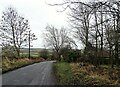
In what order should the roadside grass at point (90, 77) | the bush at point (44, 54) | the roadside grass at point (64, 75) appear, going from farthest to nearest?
the bush at point (44, 54), the roadside grass at point (64, 75), the roadside grass at point (90, 77)

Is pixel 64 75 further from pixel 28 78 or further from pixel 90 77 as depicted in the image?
pixel 90 77

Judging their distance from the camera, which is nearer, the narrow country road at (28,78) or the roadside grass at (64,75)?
the roadside grass at (64,75)

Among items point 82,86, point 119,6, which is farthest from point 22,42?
point 119,6

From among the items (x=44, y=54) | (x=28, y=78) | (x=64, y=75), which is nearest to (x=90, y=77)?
(x=64, y=75)

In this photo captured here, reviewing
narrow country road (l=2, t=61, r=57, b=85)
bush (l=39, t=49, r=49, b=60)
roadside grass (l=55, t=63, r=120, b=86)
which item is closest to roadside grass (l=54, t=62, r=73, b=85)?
roadside grass (l=55, t=63, r=120, b=86)

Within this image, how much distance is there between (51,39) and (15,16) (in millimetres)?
41893

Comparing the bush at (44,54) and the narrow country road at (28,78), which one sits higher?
the narrow country road at (28,78)

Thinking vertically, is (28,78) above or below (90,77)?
below

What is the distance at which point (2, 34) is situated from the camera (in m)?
66.5

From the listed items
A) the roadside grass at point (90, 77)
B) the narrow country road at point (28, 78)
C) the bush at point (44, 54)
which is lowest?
the bush at point (44, 54)

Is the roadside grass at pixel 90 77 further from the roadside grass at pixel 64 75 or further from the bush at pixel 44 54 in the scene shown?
the bush at pixel 44 54

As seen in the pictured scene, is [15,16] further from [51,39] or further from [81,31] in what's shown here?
[51,39]

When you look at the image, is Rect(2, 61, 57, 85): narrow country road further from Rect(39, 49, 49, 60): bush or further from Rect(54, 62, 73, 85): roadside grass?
Rect(39, 49, 49, 60): bush

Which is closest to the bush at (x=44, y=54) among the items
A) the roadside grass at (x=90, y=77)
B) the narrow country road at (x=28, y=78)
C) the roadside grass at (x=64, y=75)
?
the roadside grass at (x=64, y=75)
